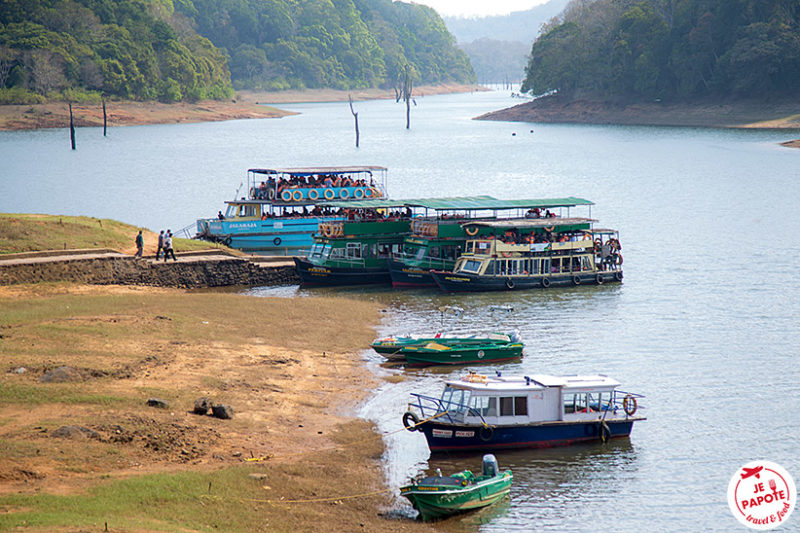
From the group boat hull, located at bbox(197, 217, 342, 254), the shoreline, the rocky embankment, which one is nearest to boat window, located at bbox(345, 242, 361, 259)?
the rocky embankment

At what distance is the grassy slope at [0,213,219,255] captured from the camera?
54.1 metres

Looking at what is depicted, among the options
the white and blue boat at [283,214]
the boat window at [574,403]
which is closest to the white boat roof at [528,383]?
the boat window at [574,403]

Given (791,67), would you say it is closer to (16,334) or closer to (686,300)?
(686,300)

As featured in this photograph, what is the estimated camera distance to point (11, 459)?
2511 cm

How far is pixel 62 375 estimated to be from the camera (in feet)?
105

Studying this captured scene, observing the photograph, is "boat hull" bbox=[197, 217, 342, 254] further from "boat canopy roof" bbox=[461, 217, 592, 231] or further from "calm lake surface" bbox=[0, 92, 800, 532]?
"boat canopy roof" bbox=[461, 217, 592, 231]

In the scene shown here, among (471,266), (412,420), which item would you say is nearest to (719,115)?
(471,266)

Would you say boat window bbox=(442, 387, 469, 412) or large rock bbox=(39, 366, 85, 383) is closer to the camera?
large rock bbox=(39, 366, 85, 383)

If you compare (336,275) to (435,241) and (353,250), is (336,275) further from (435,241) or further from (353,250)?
(435,241)

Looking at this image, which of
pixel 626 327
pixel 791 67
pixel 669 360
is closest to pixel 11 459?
pixel 669 360

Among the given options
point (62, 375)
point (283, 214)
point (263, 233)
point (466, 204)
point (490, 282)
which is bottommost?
point (490, 282)

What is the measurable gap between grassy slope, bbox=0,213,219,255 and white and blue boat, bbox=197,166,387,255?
6769 mm

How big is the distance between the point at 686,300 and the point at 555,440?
85.7 ft

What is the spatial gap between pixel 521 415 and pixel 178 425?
11605mm
